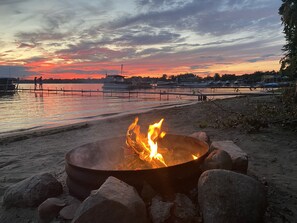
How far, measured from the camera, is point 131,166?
5234mm

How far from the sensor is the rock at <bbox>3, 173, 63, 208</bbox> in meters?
4.79

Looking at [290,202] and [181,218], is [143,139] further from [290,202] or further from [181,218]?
[290,202]

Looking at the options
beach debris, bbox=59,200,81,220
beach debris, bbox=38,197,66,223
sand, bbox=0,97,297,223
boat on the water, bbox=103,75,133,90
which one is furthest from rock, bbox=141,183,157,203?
boat on the water, bbox=103,75,133,90

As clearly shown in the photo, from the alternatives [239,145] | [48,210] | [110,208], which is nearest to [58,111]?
[239,145]

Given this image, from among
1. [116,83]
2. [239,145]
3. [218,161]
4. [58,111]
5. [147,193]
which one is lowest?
[58,111]

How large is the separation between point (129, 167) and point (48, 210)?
60.9 inches

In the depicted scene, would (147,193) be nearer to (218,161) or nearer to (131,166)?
(131,166)

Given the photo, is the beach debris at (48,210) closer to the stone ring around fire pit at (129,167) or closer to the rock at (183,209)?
the stone ring around fire pit at (129,167)

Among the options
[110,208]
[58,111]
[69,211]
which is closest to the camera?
[110,208]

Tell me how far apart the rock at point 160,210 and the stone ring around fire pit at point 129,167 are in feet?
0.92

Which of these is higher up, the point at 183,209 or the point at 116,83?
the point at 116,83

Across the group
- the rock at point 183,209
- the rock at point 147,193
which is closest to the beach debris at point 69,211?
the rock at point 147,193

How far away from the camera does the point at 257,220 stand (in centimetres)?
392

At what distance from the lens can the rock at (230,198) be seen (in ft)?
12.4
